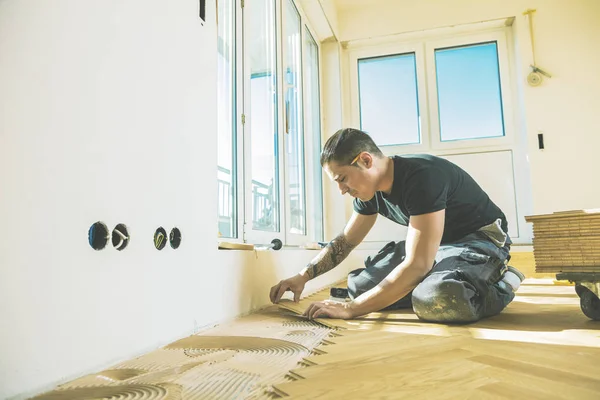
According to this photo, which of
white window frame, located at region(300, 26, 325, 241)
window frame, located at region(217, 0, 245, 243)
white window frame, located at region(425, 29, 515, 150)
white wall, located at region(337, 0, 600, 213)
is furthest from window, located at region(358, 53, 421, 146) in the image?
window frame, located at region(217, 0, 245, 243)

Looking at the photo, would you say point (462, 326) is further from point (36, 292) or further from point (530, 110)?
point (530, 110)

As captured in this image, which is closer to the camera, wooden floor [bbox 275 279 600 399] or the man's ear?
wooden floor [bbox 275 279 600 399]

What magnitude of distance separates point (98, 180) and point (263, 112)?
5.36ft

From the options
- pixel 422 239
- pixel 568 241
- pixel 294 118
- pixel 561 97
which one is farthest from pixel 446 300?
pixel 561 97

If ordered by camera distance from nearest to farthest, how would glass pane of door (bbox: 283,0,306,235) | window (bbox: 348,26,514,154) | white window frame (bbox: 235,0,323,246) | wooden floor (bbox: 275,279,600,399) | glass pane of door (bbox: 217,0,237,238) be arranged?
1. wooden floor (bbox: 275,279,600,399)
2. glass pane of door (bbox: 217,0,237,238)
3. white window frame (bbox: 235,0,323,246)
4. glass pane of door (bbox: 283,0,306,235)
5. window (bbox: 348,26,514,154)

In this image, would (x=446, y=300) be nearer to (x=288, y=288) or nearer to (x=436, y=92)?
(x=288, y=288)

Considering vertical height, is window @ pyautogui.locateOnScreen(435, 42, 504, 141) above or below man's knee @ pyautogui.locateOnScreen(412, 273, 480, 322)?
above

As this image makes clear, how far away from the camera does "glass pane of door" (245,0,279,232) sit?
2.36m

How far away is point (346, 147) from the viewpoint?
155 cm

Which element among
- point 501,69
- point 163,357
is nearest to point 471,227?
point 163,357

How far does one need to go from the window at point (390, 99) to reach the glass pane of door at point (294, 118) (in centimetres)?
99

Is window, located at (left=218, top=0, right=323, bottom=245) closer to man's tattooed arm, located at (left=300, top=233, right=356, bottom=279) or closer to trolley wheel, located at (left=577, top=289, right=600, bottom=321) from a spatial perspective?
man's tattooed arm, located at (left=300, top=233, right=356, bottom=279)

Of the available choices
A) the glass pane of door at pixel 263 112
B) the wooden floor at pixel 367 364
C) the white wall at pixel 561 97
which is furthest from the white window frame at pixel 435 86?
the wooden floor at pixel 367 364

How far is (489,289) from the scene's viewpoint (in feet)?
5.11
